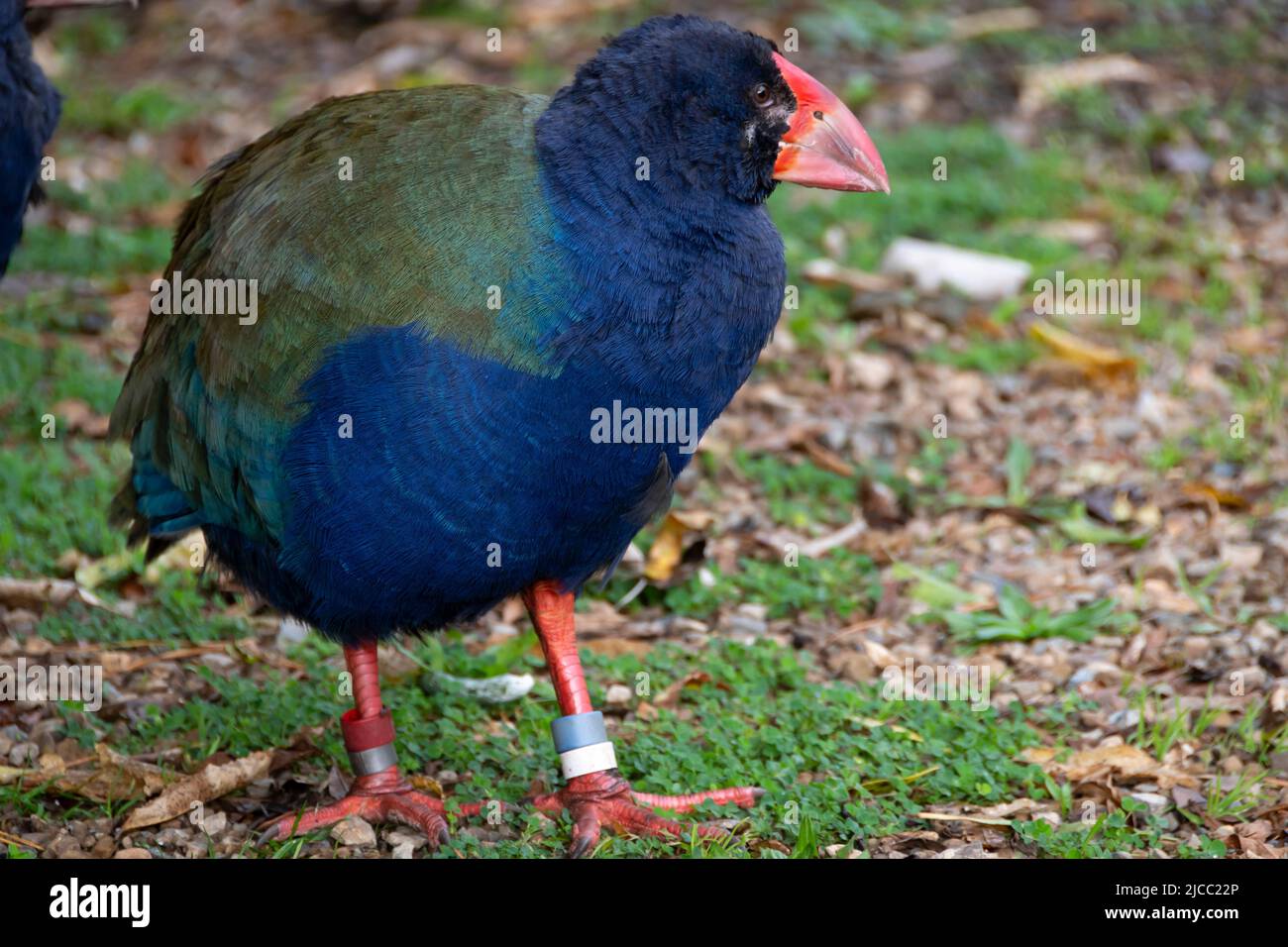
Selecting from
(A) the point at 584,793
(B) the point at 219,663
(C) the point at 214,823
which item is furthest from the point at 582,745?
(B) the point at 219,663

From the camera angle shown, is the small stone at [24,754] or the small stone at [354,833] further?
the small stone at [24,754]

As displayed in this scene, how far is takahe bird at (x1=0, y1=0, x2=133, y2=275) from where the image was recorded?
421 centimetres

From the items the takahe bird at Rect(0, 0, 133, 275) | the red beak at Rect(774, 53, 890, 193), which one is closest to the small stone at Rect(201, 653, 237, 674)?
the takahe bird at Rect(0, 0, 133, 275)

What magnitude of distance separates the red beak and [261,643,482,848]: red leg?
1.40 metres

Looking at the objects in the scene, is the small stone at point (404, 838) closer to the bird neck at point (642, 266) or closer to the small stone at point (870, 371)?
the bird neck at point (642, 266)

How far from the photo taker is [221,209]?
358 centimetres

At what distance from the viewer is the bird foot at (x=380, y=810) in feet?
11.1

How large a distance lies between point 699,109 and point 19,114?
2.15 meters

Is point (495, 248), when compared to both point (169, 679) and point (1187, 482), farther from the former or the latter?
point (1187, 482)

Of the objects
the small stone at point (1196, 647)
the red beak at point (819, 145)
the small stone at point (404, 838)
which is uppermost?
the red beak at point (819, 145)

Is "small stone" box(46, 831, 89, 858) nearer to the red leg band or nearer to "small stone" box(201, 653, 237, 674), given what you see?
the red leg band

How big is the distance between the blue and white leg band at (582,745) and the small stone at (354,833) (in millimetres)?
444

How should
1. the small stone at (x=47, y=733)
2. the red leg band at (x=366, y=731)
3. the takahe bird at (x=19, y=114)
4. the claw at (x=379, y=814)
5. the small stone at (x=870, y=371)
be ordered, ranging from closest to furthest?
the claw at (x=379, y=814) → the red leg band at (x=366, y=731) → the small stone at (x=47, y=733) → the takahe bird at (x=19, y=114) → the small stone at (x=870, y=371)

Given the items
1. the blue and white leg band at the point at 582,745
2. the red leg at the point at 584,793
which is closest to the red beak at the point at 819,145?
the red leg at the point at 584,793
